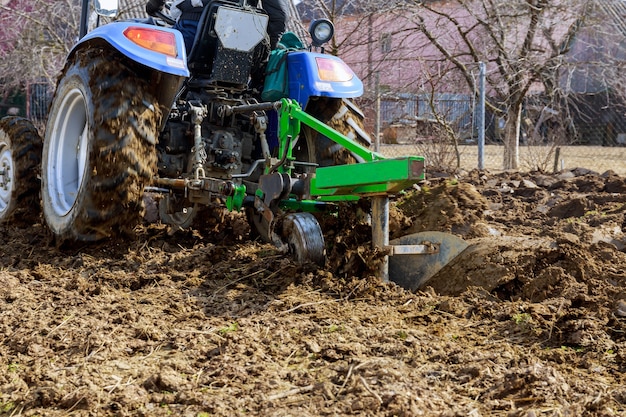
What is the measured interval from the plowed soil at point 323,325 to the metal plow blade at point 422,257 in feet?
0.22

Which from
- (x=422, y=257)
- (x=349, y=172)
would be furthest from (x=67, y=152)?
(x=422, y=257)

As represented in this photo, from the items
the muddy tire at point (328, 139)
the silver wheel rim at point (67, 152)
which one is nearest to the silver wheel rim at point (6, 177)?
the silver wheel rim at point (67, 152)

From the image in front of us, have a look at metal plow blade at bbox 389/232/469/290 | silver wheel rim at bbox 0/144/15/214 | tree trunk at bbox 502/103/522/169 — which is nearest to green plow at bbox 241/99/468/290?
metal plow blade at bbox 389/232/469/290

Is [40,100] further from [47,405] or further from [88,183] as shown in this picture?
[47,405]

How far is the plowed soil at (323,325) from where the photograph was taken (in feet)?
8.04

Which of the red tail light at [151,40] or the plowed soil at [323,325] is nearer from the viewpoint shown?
the plowed soil at [323,325]

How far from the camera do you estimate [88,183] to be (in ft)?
14.2

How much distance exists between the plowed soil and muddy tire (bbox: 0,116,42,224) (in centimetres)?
37

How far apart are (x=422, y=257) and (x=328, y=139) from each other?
116cm

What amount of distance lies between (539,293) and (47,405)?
226 centimetres

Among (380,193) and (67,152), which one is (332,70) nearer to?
(380,193)

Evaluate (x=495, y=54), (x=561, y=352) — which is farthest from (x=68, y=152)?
(x=495, y=54)

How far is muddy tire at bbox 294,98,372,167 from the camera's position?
4.85 m

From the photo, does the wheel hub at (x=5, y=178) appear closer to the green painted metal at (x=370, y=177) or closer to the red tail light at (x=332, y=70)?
the red tail light at (x=332, y=70)
